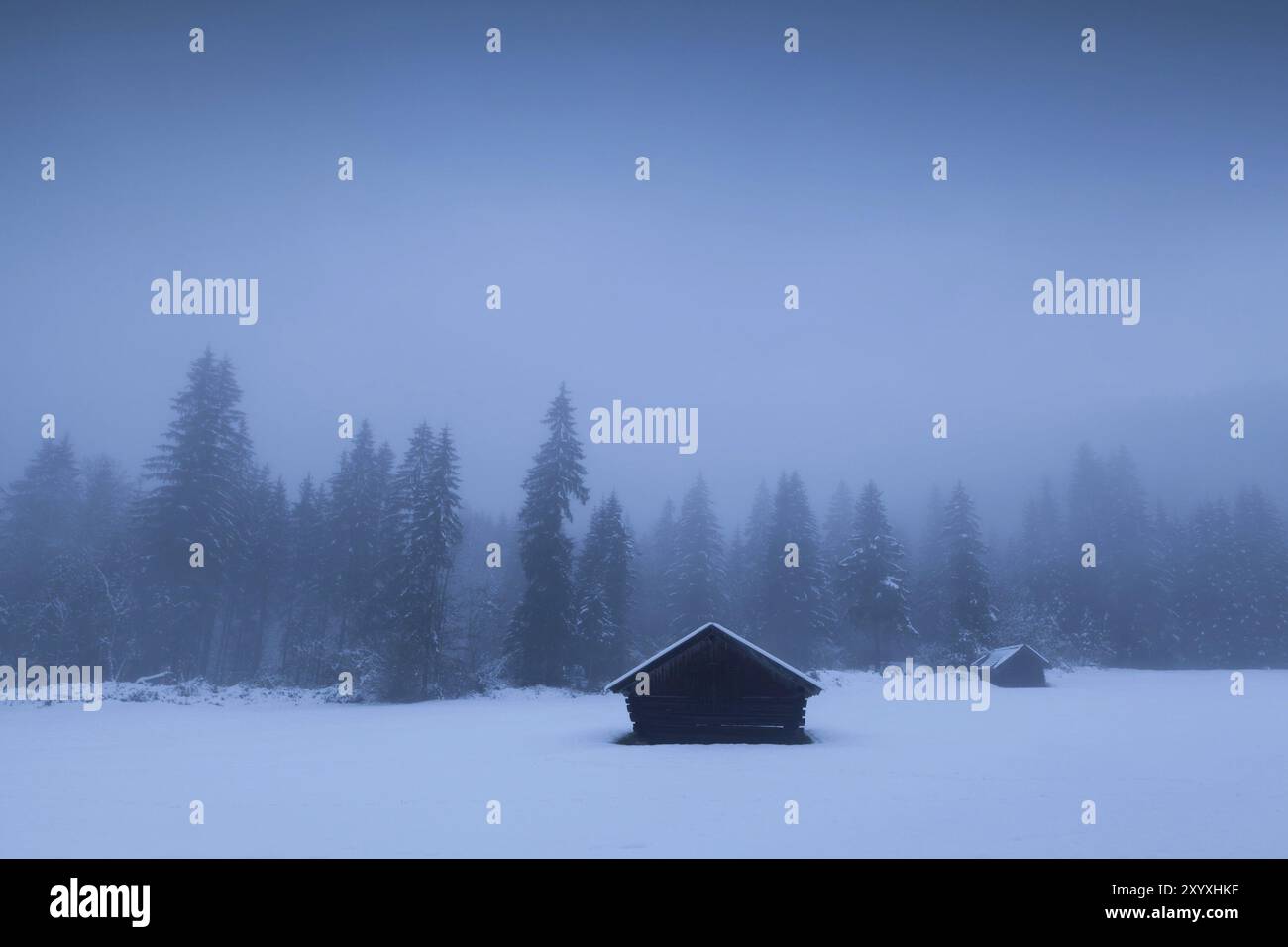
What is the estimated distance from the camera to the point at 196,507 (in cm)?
3984

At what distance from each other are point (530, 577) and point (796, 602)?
78.6ft

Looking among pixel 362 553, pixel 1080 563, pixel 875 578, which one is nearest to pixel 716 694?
pixel 362 553

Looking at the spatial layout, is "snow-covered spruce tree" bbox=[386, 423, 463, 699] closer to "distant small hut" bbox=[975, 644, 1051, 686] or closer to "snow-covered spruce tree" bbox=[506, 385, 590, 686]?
"snow-covered spruce tree" bbox=[506, 385, 590, 686]

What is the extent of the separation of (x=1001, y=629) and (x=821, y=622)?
18.8 meters

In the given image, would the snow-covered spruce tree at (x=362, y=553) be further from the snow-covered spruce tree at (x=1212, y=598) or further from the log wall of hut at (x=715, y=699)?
the snow-covered spruce tree at (x=1212, y=598)

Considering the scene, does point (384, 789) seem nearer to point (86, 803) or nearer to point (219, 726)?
point (86, 803)

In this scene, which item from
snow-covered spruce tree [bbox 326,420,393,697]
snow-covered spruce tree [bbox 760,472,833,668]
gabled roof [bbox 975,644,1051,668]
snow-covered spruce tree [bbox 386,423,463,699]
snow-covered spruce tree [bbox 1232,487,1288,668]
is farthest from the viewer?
snow-covered spruce tree [bbox 1232,487,1288,668]

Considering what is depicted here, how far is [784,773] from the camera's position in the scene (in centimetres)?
1964

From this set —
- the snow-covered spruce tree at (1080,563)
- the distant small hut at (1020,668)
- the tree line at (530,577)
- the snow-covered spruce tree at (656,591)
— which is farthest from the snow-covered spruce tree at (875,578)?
the snow-covered spruce tree at (1080,563)

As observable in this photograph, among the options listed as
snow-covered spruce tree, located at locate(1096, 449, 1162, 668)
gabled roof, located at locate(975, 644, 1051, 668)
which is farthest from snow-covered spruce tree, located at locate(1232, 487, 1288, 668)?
gabled roof, located at locate(975, 644, 1051, 668)

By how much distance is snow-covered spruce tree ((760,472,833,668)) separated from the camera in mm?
57844

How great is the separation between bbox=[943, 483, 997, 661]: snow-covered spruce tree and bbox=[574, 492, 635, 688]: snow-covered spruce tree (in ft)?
90.3

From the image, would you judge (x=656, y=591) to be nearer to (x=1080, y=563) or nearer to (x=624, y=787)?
(x=1080, y=563)
